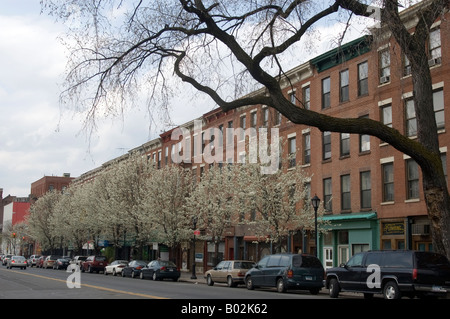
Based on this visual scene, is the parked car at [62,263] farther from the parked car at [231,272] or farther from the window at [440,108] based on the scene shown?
the window at [440,108]

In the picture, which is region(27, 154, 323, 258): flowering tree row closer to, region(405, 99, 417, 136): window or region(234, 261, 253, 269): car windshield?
region(234, 261, 253, 269): car windshield

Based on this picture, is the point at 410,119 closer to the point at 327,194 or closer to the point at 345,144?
the point at 345,144

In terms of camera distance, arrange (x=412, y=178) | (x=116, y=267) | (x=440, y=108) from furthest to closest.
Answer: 1. (x=116, y=267)
2. (x=412, y=178)
3. (x=440, y=108)

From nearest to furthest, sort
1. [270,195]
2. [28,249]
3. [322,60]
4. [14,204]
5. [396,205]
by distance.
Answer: [396,205], [270,195], [322,60], [28,249], [14,204]

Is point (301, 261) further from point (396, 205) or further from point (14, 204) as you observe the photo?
point (14, 204)

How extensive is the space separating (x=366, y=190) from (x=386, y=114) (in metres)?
4.68

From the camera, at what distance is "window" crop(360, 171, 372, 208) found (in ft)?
113

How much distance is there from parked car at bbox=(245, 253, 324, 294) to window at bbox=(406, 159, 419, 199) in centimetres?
775

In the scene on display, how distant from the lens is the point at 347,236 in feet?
117

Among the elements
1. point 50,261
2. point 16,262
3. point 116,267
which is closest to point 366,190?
point 116,267

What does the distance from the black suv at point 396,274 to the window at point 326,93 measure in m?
17.7

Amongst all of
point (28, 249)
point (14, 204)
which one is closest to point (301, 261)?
point (28, 249)

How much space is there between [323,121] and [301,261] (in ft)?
38.6

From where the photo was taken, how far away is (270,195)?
33906 mm
